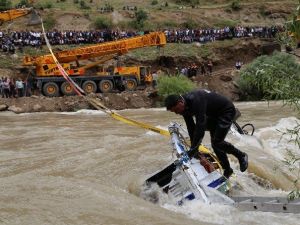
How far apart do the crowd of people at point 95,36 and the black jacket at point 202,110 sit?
2544 centimetres

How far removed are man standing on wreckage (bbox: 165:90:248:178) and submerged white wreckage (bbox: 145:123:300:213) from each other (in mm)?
192

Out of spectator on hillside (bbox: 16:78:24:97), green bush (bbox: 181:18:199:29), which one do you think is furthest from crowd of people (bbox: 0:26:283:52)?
spectator on hillside (bbox: 16:78:24:97)

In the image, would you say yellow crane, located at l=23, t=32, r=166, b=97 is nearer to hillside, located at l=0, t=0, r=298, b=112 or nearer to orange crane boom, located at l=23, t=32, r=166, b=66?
orange crane boom, located at l=23, t=32, r=166, b=66

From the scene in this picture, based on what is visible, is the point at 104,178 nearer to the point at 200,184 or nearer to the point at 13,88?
the point at 200,184

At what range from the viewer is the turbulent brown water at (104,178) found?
24.6ft

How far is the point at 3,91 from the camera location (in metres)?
30.4

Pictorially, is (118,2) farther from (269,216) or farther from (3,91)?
(269,216)

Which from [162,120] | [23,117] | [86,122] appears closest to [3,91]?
[23,117]

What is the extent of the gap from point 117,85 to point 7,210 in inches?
976

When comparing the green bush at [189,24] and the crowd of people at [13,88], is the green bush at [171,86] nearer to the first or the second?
the crowd of people at [13,88]

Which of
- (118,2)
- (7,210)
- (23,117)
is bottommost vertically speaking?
(23,117)

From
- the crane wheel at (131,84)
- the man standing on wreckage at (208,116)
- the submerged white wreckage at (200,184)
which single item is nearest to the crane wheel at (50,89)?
the crane wheel at (131,84)

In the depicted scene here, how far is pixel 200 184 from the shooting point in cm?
787

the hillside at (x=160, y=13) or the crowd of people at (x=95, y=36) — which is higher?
the hillside at (x=160, y=13)
